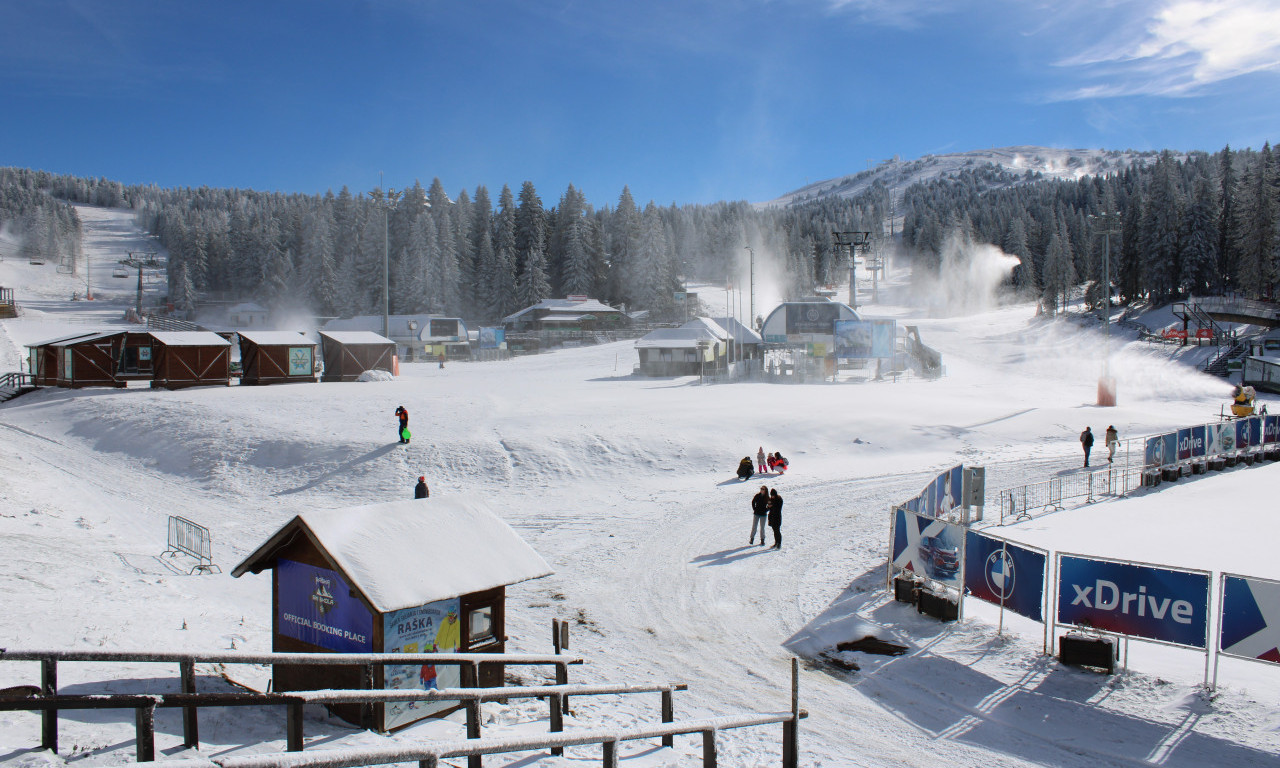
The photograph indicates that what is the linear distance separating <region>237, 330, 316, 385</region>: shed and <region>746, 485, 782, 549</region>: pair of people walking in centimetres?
3059

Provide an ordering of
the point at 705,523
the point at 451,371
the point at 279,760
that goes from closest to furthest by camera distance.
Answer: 1. the point at 279,760
2. the point at 705,523
3. the point at 451,371

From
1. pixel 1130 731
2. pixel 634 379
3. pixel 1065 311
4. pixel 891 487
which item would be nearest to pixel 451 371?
pixel 634 379

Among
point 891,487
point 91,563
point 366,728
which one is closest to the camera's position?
point 366,728

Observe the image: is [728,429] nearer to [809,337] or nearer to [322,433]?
[322,433]

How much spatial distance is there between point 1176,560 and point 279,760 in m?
17.4

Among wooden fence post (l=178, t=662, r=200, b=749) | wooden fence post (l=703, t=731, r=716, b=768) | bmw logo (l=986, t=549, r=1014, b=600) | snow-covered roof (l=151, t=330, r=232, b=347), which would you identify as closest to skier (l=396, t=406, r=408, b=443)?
snow-covered roof (l=151, t=330, r=232, b=347)

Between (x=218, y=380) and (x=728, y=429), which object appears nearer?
(x=728, y=429)

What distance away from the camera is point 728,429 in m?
28.5

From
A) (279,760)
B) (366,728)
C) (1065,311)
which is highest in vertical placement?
(1065,311)

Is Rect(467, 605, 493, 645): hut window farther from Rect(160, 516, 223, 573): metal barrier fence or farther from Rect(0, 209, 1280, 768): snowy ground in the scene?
Rect(160, 516, 223, 573): metal barrier fence

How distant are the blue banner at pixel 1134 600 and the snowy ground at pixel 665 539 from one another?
0.72 meters

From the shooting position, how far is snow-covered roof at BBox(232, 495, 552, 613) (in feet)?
25.5

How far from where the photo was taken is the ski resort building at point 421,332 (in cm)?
6894

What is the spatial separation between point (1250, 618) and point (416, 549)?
1047cm
